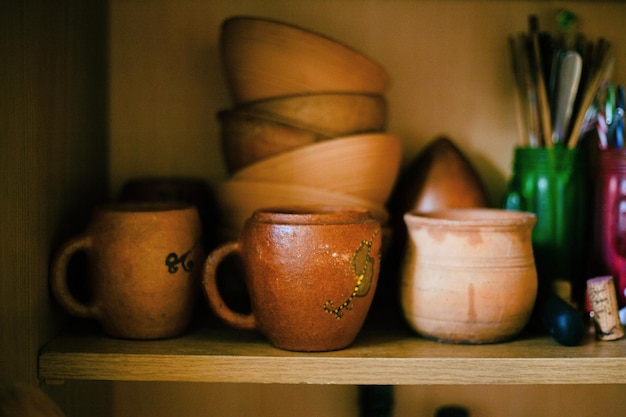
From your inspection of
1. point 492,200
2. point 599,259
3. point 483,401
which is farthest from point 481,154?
point 483,401

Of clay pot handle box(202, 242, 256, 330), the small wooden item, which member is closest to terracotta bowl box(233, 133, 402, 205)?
clay pot handle box(202, 242, 256, 330)

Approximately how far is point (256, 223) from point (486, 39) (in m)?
0.44

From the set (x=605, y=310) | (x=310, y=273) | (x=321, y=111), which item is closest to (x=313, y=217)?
(x=310, y=273)

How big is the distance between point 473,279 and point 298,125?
249 millimetres

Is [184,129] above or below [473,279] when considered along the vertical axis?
above

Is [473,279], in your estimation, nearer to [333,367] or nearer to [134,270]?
[333,367]

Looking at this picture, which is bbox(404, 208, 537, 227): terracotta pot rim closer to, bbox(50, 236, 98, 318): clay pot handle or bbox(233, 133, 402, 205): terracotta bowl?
bbox(233, 133, 402, 205): terracotta bowl

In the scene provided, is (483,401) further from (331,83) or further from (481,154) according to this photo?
(331,83)

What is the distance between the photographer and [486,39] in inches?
33.8

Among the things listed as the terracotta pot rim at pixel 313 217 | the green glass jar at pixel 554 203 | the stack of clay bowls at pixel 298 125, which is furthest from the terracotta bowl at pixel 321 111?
the green glass jar at pixel 554 203

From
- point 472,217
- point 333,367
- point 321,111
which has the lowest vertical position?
point 333,367

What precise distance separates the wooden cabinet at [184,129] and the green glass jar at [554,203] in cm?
10

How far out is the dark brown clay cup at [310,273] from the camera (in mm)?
590

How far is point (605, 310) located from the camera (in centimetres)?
66
